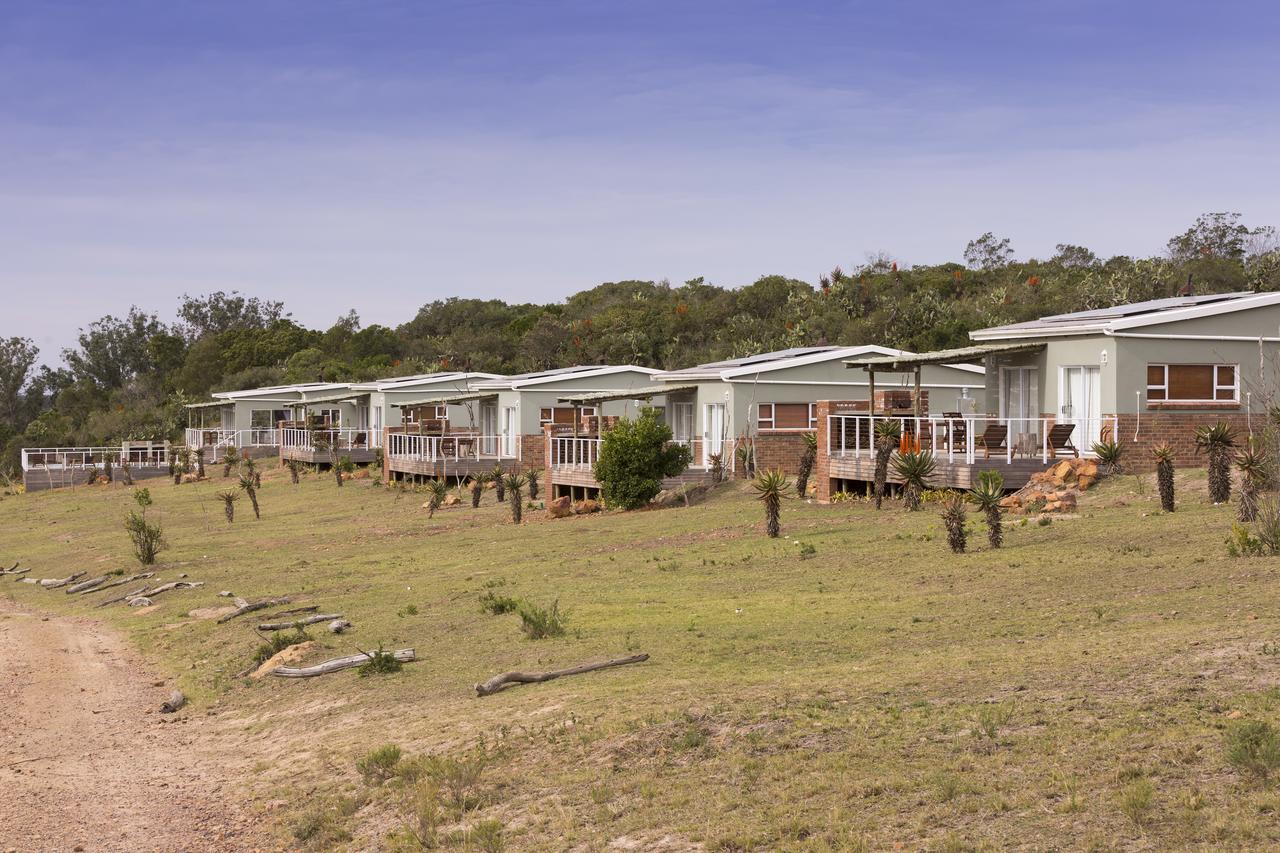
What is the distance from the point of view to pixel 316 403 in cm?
6369

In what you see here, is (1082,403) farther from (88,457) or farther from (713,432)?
(88,457)

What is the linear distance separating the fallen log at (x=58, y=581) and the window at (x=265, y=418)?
42.9m

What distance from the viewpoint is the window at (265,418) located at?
70.1 m

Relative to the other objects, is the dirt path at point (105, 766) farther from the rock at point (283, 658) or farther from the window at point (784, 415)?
the window at point (784, 415)

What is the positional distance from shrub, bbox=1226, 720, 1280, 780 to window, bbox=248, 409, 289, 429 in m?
65.8

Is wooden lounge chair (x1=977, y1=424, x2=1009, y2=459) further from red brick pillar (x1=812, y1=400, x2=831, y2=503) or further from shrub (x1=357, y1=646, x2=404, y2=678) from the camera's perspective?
shrub (x1=357, y1=646, x2=404, y2=678)

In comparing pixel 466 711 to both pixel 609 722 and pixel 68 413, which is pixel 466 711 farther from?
pixel 68 413

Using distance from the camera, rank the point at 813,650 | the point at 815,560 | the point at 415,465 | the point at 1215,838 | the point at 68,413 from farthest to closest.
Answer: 1. the point at 68,413
2. the point at 415,465
3. the point at 815,560
4. the point at 813,650
5. the point at 1215,838

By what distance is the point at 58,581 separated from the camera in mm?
27219

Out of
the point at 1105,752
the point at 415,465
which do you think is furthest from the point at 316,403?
the point at 1105,752

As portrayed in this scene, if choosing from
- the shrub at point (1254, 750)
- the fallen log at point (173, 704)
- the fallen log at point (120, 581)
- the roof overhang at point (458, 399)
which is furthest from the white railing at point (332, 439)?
the shrub at point (1254, 750)

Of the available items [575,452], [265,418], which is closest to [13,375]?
[265,418]

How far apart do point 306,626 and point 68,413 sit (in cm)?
8979

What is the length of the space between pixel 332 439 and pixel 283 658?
40.0 meters
